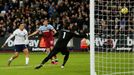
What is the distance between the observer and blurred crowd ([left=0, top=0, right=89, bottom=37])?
1428 inches

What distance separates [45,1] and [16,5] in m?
2.58

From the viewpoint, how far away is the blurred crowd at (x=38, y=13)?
36.3 m

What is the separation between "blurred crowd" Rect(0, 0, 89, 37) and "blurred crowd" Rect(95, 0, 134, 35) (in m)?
13.3

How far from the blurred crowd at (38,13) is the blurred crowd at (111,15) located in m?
13.3

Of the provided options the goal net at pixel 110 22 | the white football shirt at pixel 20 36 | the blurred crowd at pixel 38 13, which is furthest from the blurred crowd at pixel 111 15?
the blurred crowd at pixel 38 13

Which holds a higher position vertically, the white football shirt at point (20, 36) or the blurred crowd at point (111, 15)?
the blurred crowd at point (111, 15)

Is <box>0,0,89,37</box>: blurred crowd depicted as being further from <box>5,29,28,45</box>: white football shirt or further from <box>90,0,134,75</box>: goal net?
<box>5,29,28,45</box>: white football shirt

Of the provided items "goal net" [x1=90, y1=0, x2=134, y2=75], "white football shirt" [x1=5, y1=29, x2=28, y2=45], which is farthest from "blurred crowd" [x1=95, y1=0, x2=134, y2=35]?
"white football shirt" [x1=5, y1=29, x2=28, y2=45]

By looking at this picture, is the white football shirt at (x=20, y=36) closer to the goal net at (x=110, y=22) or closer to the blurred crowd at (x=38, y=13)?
the goal net at (x=110, y=22)

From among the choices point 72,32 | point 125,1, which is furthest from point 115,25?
point 72,32

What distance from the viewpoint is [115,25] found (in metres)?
22.2

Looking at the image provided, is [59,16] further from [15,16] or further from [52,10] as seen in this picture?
[15,16]

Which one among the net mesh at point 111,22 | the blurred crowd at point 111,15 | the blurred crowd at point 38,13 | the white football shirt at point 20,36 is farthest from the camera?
the blurred crowd at point 38,13

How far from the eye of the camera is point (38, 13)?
123 feet
